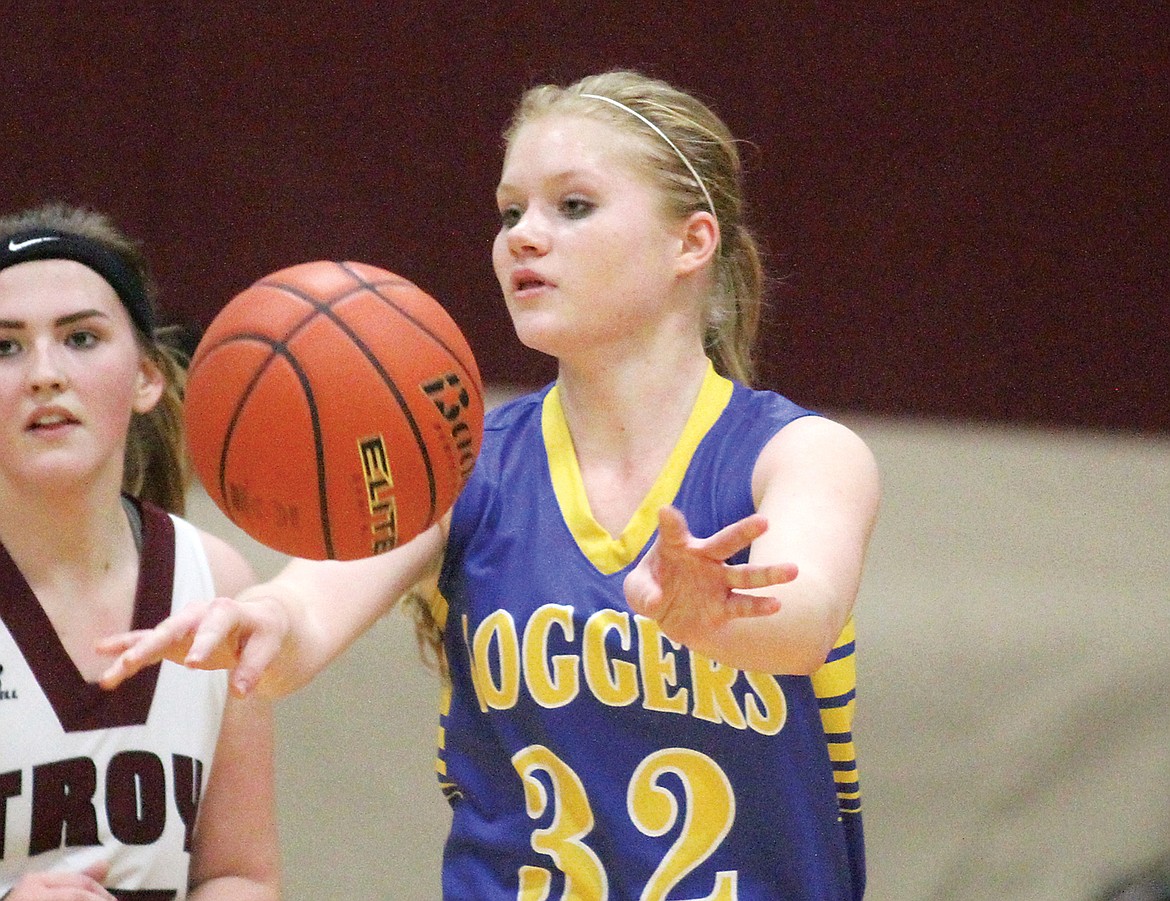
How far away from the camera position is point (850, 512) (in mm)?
1777

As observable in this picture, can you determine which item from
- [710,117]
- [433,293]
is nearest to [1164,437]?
[433,293]

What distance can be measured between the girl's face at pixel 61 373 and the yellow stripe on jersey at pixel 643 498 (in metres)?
0.63

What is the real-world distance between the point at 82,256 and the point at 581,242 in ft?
2.54

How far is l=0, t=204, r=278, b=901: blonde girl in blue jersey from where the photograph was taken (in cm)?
211

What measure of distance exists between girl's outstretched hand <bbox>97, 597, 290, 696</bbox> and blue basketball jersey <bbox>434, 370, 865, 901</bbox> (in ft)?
1.11

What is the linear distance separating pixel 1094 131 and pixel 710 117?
2.06 meters

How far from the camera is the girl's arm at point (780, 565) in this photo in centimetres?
141

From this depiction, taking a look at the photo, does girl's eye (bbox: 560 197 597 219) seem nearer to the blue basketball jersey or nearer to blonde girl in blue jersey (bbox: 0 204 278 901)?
the blue basketball jersey

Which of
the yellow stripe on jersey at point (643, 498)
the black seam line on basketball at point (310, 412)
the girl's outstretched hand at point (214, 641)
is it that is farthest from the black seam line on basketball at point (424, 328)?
the girl's outstretched hand at point (214, 641)

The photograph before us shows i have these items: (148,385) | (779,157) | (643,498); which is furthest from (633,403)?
(779,157)

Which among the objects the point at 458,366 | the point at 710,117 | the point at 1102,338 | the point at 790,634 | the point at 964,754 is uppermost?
the point at 710,117

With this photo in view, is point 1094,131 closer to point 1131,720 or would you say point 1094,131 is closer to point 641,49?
point 641,49

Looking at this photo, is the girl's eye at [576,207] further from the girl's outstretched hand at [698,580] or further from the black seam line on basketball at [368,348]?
the girl's outstretched hand at [698,580]

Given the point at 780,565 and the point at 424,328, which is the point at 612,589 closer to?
the point at 424,328
